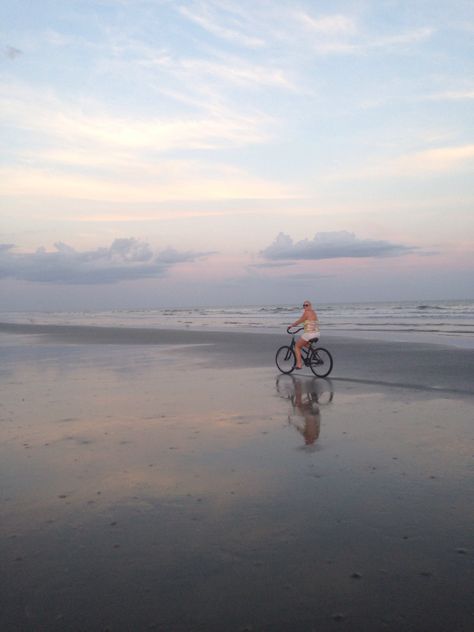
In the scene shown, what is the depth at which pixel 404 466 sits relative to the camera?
20.9 feet

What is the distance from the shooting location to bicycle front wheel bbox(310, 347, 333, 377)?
1470cm

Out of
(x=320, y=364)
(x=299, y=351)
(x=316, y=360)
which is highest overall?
(x=299, y=351)

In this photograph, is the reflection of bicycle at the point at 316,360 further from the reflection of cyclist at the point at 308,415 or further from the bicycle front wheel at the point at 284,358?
the reflection of cyclist at the point at 308,415

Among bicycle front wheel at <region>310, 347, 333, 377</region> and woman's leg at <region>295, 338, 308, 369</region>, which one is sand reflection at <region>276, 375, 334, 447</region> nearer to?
woman's leg at <region>295, 338, 308, 369</region>

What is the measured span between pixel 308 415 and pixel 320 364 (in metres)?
5.47

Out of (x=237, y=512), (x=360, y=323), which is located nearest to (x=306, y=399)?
(x=237, y=512)

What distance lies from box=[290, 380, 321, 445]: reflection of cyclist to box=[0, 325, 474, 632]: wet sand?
0.24ft

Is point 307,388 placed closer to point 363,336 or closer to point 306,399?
point 306,399

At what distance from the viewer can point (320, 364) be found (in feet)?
48.5

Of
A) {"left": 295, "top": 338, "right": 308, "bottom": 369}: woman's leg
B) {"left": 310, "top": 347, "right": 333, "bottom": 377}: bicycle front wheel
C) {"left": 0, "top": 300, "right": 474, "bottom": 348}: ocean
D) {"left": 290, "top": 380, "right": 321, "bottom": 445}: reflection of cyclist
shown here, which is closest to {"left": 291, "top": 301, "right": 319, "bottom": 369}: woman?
{"left": 295, "top": 338, "right": 308, "bottom": 369}: woman's leg

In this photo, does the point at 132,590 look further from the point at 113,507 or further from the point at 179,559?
the point at 113,507

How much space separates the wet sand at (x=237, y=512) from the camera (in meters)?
3.55

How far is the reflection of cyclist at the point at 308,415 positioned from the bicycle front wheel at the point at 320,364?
96.4 inches

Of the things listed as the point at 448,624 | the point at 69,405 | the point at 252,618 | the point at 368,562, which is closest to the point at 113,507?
the point at 252,618
